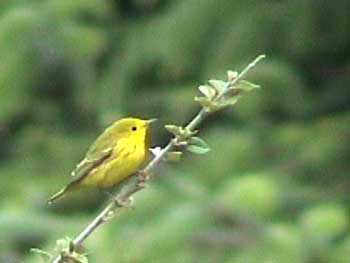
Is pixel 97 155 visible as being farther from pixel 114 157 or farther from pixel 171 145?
pixel 171 145

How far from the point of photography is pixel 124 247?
14.7 ft

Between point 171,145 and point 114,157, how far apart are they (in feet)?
1.02

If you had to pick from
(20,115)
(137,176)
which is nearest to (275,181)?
(20,115)

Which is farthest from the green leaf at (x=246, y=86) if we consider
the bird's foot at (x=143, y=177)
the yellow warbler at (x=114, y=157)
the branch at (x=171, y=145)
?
the yellow warbler at (x=114, y=157)

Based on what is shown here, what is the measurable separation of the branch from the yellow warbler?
17 centimetres

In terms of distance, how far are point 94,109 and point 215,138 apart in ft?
1.86

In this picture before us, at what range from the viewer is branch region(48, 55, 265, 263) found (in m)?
1.41

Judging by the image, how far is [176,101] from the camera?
6.00 meters

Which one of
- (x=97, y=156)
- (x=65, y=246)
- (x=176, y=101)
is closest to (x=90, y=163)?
(x=97, y=156)

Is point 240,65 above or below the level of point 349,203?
above

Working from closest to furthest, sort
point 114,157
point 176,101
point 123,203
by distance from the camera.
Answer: point 123,203 < point 114,157 < point 176,101

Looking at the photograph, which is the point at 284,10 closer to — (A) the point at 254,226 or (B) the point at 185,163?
(B) the point at 185,163

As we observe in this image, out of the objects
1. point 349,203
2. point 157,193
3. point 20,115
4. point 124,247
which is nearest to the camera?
point 124,247

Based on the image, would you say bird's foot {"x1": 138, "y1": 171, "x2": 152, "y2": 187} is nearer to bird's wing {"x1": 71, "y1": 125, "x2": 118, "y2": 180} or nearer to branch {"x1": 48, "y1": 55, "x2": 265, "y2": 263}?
branch {"x1": 48, "y1": 55, "x2": 265, "y2": 263}
